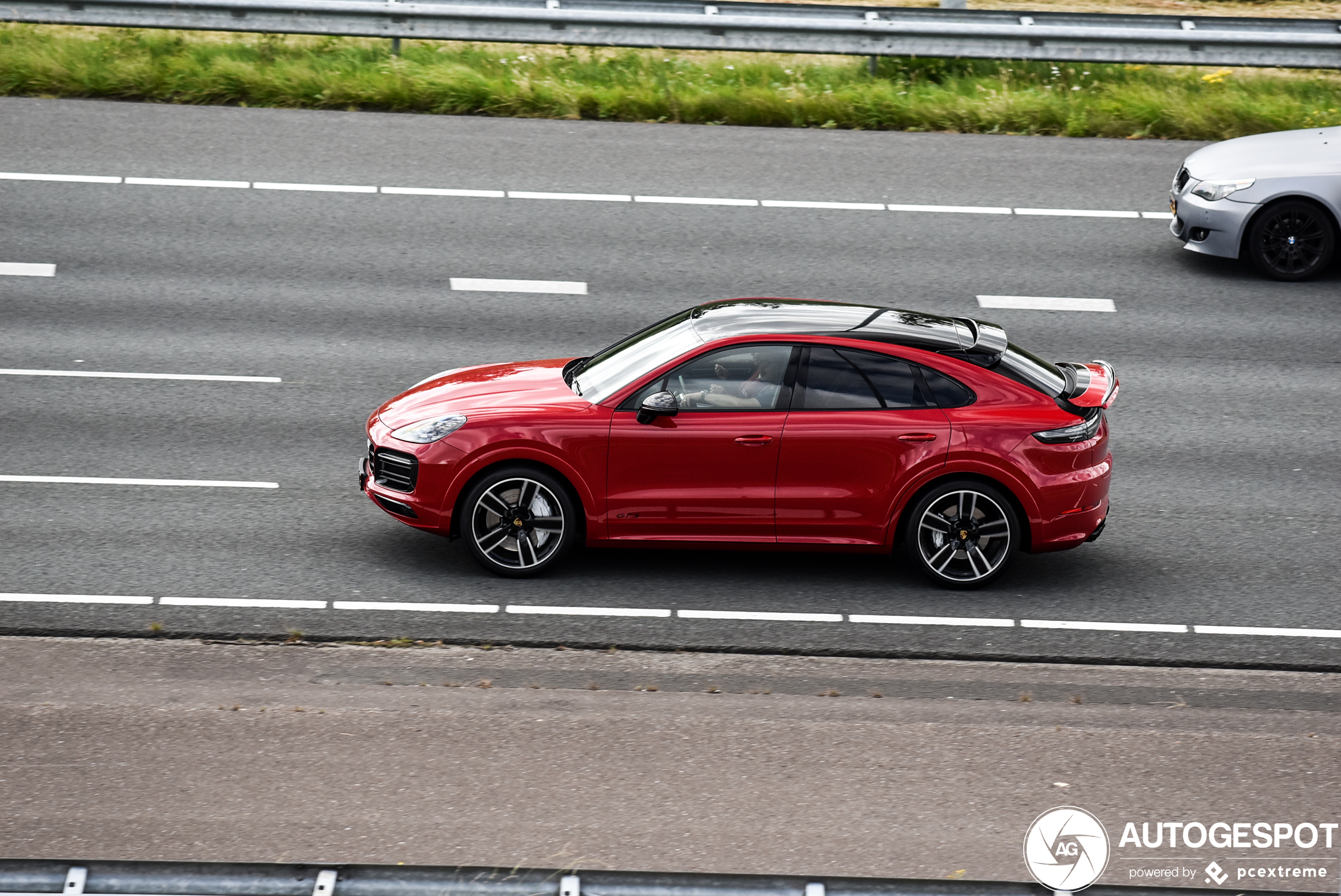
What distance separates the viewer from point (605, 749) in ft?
23.5

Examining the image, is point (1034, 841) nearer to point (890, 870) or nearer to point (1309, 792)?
point (890, 870)

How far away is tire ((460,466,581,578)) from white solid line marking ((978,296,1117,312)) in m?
6.14

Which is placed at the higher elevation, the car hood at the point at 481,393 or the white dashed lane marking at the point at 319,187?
the white dashed lane marking at the point at 319,187

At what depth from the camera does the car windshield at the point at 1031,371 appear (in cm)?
925

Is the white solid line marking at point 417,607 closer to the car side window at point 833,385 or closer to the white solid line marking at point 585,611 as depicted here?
the white solid line marking at point 585,611

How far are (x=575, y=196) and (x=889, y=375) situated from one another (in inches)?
305

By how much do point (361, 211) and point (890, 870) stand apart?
1108 centimetres

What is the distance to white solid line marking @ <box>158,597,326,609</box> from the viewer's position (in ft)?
28.7

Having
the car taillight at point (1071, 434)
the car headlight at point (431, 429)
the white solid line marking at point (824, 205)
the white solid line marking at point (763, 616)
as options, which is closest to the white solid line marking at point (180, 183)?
the white solid line marking at point (824, 205)

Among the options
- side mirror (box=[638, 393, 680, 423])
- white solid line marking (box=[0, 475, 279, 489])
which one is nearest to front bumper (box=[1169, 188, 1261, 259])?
side mirror (box=[638, 393, 680, 423])

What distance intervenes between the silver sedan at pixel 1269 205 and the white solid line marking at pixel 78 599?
35.3ft

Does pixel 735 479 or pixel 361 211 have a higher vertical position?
pixel 361 211

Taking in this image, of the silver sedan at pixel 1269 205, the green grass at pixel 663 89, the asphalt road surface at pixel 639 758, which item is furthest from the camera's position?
the green grass at pixel 663 89

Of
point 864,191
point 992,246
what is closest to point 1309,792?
point 992,246
